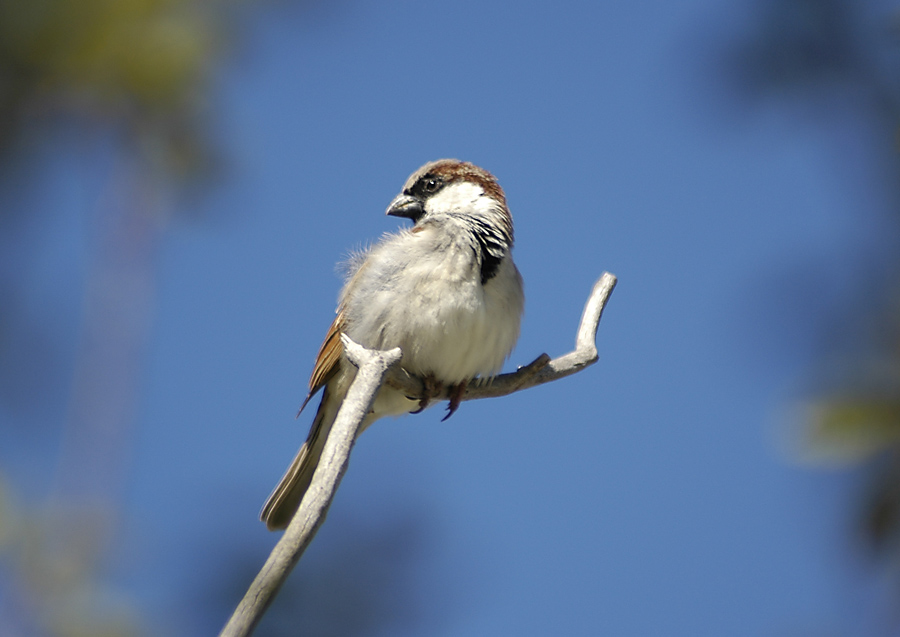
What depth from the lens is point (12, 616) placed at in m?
3.42

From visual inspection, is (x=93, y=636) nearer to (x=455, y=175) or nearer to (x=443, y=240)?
(x=443, y=240)

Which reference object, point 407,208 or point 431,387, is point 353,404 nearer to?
point 431,387

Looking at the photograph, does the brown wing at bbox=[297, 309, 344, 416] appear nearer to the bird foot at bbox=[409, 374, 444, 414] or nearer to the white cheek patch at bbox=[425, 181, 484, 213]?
the bird foot at bbox=[409, 374, 444, 414]

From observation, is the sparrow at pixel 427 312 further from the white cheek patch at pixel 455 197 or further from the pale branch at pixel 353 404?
the pale branch at pixel 353 404

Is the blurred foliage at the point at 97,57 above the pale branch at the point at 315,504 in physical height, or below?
above

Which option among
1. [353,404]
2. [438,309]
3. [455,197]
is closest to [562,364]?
[438,309]

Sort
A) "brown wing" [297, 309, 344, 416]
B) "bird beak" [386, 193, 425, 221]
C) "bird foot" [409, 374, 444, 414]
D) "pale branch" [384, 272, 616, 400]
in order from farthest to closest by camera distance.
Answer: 1. "bird beak" [386, 193, 425, 221]
2. "brown wing" [297, 309, 344, 416]
3. "bird foot" [409, 374, 444, 414]
4. "pale branch" [384, 272, 616, 400]

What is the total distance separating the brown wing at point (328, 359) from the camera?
3871 millimetres

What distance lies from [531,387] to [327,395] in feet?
3.60

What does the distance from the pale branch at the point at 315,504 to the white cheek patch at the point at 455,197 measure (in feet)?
5.48

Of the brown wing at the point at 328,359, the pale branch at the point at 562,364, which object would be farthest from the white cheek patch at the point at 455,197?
the pale branch at the point at 562,364

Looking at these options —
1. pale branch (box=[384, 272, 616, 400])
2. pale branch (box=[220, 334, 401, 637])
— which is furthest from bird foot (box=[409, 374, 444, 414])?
pale branch (box=[220, 334, 401, 637])

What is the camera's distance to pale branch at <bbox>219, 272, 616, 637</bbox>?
1923mm

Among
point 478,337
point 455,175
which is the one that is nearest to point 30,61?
point 455,175
